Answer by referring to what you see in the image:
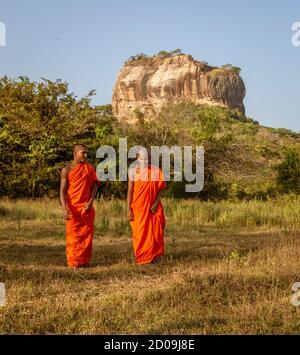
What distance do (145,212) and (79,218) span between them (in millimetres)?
922

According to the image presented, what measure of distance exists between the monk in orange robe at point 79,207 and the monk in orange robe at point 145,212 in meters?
0.58

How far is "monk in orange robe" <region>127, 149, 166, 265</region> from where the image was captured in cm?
730

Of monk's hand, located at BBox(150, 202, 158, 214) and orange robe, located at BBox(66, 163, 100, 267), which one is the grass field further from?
monk's hand, located at BBox(150, 202, 158, 214)

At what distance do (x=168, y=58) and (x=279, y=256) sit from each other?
74530 mm

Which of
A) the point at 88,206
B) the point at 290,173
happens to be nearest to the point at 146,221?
the point at 88,206

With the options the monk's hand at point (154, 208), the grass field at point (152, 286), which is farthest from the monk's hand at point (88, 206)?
the monk's hand at point (154, 208)

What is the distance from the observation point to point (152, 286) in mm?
5562

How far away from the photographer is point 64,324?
13.9 ft

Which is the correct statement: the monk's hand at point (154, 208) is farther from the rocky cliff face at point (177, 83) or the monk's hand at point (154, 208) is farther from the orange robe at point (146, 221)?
the rocky cliff face at point (177, 83)

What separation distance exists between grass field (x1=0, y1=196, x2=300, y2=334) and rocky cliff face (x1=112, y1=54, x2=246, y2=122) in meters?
64.1

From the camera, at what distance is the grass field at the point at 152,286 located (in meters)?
4.19

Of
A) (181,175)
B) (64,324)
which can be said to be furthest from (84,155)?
(181,175)

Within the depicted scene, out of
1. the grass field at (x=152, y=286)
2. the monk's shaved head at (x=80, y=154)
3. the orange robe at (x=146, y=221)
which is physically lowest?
the grass field at (x=152, y=286)

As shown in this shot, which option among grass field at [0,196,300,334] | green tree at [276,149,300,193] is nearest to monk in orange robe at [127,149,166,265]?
grass field at [0,196,300,334]
